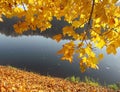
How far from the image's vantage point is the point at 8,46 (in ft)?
95.3

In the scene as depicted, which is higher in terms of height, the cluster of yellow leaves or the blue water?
the blue water

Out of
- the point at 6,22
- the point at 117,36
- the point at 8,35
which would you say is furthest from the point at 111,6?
the point at 6,22

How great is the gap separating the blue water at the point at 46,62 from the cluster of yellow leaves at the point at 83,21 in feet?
50.0

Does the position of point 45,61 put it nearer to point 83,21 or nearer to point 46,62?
point 46,62

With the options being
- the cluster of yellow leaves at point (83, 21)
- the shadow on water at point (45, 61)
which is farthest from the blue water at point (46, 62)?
the cluster of yellow leaves at point (83, 21)

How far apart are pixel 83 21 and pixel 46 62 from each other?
66.0 ft

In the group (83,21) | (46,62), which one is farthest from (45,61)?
(83,21)

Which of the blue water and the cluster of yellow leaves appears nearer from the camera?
the cluster of yellow leaves

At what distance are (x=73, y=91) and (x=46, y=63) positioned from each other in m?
14.0

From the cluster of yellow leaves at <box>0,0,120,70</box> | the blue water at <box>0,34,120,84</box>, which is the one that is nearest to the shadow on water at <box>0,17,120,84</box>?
the blue water at <box>0,34,120,84</box>

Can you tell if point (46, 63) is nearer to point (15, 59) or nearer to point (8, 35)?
point (15, 59)

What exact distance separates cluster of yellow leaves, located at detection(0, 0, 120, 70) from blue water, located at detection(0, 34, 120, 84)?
50.0 ft

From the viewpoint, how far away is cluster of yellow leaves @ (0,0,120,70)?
347 centimetres

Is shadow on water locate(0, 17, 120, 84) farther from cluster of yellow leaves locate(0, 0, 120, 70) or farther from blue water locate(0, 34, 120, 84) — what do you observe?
cluster of yellow leaves locate(0, 0, 120, 70)
